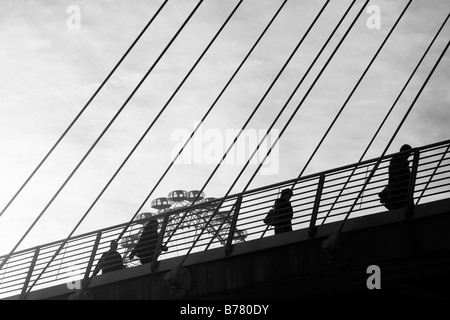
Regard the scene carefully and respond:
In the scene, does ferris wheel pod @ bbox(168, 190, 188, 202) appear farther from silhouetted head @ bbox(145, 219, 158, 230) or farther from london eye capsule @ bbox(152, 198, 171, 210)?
silhouetted head @ bbox(145, 219, 158, 230)

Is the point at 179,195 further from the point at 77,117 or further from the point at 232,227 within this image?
the point at 232,227

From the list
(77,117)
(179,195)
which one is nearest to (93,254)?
(77,117)

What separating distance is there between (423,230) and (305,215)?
2.59 metres

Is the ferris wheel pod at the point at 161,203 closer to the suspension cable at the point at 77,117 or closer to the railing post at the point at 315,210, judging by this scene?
the suspension cable at the point at 77,117

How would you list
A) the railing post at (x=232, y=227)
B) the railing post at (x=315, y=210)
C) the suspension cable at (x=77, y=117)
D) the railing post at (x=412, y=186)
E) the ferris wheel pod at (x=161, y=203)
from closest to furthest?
1. the railing post at (x=412, y=186)
2. the railing post at (x=315, y=210)
3. the railing post at (x=232, y=227)
4. the suspension cable at (x=77, y=117)
5. the ferris wheel pod at (x=161, y=203)

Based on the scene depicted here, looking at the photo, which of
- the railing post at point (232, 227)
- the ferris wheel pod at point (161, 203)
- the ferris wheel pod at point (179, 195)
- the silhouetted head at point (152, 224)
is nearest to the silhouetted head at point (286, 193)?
the railing post at point (232, 227)

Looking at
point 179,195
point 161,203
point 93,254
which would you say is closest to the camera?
point 93,254

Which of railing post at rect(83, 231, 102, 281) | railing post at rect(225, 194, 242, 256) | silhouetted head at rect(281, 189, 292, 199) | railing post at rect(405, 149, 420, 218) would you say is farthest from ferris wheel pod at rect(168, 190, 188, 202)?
railing post at rect(405, 149, 420, 218)

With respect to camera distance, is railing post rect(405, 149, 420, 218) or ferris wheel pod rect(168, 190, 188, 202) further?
ferris wheel pod rect(168, 190, 188, 202)

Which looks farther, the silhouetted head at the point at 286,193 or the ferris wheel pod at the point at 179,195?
the ferris wheel pod at the point at 179,195

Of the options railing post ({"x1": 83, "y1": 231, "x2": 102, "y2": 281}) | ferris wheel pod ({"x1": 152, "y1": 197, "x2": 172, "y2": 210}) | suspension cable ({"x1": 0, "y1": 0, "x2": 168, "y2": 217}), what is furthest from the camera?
ferris wheel pod ({"x1": 152, "y1": 197, "x2": 172, "y2": 210})
